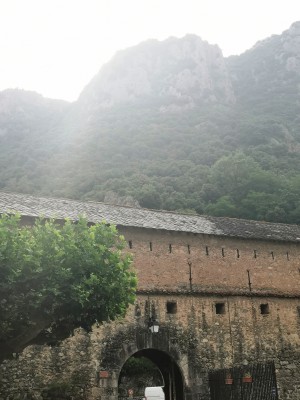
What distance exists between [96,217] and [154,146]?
5587cm

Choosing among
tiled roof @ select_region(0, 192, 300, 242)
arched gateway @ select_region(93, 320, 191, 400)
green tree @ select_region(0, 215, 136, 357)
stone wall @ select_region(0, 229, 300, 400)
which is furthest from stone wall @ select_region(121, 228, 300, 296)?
green tree @ select_region(0, 215, 136, 357)

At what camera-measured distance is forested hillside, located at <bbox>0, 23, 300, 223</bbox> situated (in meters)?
63.3

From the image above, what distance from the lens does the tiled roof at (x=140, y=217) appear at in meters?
22.7

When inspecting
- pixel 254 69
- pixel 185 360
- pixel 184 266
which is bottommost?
pixel 185 360

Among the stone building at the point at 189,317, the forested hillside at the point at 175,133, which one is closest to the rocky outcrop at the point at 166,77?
the forested hillside at the point at 175,133

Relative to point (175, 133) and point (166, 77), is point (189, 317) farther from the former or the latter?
point (166, 77)

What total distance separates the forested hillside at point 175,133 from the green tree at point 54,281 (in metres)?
42.0

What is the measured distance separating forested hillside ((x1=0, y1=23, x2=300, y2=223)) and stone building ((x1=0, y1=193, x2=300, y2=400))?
31689 mm

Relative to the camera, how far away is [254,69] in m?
107

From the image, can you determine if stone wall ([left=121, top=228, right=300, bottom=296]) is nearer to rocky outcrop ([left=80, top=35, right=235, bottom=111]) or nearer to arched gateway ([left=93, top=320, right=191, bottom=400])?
arched gateway ([left=93, top=320, right=191, bottom=400])

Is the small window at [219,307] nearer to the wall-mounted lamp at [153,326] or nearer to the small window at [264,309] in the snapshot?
the small window at [264,309]

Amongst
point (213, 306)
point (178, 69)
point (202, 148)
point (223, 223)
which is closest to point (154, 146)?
point (202, 148)

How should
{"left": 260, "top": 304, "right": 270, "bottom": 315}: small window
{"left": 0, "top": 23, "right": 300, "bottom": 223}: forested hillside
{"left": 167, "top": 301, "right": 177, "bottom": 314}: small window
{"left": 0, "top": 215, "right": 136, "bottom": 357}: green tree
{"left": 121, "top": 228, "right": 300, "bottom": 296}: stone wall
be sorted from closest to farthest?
{"left": 0, "top": 215, "right": 136, "bottom": 357}: green tree
{"left": 167, "top": 301, "right": 177, "bottom": 314}: small window
{"left": 121, "top": 228, "right": 300, "bottom": 296}: stone wall
{"left": 260, "top": 304, "right": 270, "bottom": 315}: small window
{"left": 0, "top": 23, "right": 300, "bottom": 223}: forested hillside

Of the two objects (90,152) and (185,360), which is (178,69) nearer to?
(90,152)
